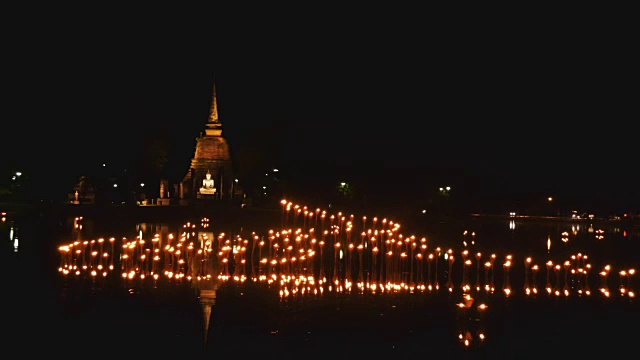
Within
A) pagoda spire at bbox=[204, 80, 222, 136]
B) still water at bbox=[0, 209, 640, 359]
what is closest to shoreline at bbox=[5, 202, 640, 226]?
still water at bbox=[0, 209, 640, 359]

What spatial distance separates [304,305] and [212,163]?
59.5 meters

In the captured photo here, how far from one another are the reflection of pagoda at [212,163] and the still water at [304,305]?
40688 mm

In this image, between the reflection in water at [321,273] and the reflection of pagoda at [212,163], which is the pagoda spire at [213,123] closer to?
the reflection of pagoda at [212,163]

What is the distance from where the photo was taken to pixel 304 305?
555 inches

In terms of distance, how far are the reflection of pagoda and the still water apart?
Result: 4069 centimetres

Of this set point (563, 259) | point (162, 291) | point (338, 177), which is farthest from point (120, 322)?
point (338, 177)

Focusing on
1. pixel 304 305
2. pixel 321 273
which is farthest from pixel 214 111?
pixel 304 305

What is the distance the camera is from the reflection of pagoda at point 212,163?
6529 cm

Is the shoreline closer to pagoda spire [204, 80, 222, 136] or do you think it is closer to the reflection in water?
the reflection in water

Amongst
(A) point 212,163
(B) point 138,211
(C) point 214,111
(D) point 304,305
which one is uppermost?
(C) point 214,111

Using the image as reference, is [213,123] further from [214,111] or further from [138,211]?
[138,211]

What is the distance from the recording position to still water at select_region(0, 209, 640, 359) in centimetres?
1105

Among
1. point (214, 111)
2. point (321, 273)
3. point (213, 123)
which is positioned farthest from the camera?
point (214, 111)

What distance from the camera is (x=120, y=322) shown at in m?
12.2
